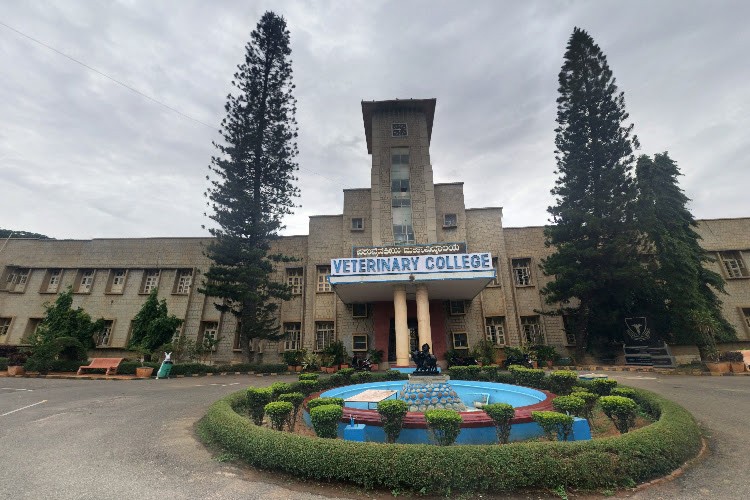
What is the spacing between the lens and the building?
75.9 feet

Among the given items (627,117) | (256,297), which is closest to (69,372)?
(256,297)

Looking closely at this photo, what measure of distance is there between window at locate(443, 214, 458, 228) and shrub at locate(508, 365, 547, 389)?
13.7m

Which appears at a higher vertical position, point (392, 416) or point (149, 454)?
point (392, 416)

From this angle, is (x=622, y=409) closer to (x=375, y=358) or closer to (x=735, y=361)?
(x=375, y=358)

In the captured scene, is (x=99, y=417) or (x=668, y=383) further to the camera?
(x=668, y=383)

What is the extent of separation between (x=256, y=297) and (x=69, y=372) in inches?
444

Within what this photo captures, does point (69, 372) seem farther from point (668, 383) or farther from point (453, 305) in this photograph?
point (668, 383)

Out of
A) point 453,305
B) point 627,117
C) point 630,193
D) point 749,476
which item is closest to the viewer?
point 749,476

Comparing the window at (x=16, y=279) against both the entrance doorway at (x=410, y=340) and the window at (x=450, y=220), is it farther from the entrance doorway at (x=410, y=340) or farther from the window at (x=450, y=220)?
the window at (x=450, y=220)

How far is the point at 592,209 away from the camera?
71.1 ft

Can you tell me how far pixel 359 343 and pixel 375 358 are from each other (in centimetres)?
228

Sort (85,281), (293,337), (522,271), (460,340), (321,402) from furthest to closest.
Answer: (85,281) < (522,271) < (293,337) < (460,340) < (321,402)

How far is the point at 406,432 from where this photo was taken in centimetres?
704

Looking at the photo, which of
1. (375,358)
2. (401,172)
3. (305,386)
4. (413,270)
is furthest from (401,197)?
(305,386)
